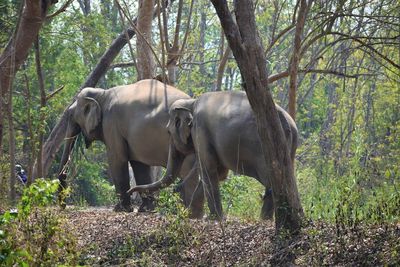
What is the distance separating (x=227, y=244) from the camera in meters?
9.05

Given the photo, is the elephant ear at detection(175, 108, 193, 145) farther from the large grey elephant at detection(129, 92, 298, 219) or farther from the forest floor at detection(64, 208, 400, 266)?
the forest floor at detection(64, 208, 400, 266)

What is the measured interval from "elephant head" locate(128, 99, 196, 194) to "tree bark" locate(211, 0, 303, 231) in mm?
3361

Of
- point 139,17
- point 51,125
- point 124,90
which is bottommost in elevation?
point 51,125

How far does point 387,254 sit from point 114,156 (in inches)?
270

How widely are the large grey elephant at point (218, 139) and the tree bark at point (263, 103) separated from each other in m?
1.78

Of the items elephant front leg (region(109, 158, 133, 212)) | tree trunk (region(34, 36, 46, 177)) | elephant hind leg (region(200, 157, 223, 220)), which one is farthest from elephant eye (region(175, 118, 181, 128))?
elephant front leg (region(109, 158, 133, 212))

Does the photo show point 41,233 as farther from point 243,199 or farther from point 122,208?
point 243,199

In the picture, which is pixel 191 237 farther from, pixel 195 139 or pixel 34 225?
pixel 195 139

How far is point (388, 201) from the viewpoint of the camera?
8562 mm

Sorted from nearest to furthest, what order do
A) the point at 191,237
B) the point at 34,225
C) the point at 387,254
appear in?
the point at 387,254 → the point at 34,225 → the point at 191,237

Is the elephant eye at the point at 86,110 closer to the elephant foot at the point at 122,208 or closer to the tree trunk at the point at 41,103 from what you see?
the tree trunk at the point at 41,103

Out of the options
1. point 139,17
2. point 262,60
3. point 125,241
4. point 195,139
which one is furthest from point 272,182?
point 139,17

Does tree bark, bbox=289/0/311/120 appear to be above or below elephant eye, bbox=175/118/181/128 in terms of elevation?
above

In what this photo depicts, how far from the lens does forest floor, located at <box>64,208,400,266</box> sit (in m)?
8.05
